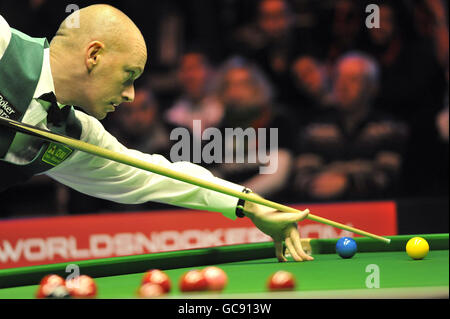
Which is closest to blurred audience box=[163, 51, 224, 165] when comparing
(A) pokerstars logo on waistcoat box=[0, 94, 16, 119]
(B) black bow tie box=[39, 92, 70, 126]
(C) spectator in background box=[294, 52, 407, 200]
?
(C) spectator in background box=[294, 52, 407, 200]

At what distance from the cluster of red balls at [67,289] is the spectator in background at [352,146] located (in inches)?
140

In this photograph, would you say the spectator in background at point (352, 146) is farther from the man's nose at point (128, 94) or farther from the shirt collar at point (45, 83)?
the shirt collar at point (45, 83)

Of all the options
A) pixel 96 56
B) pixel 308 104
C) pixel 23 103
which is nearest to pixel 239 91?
pixel 308 104

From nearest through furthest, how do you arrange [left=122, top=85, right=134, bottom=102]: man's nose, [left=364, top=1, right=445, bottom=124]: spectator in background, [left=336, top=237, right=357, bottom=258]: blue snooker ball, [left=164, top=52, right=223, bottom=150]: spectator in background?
[left=122, top=85, right=134, bottom=102]: man's nose, [left=336, top=237, right=357, bottom=258]: blue snooker ball, [left=164, top=52, right=223, bottom=150]: spectator in background, [left=364, top=1, right=445, bottom=124]: spectator in background

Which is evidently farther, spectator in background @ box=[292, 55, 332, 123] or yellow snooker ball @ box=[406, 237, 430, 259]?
spectator in background @ box=[292, 55, 332, 123]

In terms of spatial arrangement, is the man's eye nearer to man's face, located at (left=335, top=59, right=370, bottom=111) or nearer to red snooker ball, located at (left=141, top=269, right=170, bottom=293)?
red snooker ball, located at (left=141, top=269, right=170, bottom=293)

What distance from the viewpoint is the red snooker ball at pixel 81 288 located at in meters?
2.47

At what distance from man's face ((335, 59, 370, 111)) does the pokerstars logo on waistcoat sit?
3.45m

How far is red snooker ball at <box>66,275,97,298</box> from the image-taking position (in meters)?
2.47

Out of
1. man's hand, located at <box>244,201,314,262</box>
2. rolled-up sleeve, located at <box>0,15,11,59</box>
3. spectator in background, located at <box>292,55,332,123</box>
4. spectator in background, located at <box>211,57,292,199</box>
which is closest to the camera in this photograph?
rolled-up sleeve, located at <box>0,15,11,59</box>

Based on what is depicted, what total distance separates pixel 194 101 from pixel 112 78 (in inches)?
119

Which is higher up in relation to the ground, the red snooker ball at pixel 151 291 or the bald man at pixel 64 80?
the bald man at pixel 64 80

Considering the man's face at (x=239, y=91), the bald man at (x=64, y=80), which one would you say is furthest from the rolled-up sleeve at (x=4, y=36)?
the man's face at (x=239, y=91)
